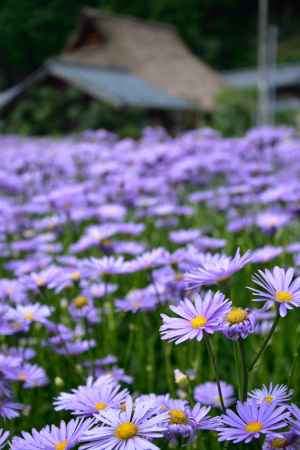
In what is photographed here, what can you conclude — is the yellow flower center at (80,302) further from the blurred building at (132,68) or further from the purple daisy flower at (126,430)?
the blurred building at (132,68)

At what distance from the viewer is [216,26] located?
104 feet

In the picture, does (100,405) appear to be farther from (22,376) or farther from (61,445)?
(22,376)

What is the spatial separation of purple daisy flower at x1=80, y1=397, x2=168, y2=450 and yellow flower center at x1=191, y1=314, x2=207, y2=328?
4.0 inches

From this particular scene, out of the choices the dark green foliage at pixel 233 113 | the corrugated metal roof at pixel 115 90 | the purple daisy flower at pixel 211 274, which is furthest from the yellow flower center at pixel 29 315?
the corrugated metal roof at pixel 115 90

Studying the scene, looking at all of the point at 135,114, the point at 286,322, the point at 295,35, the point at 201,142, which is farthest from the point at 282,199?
the point at 295,35

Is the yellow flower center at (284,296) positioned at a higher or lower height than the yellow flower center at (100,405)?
higher

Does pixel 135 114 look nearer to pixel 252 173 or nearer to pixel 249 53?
pixel 252 173

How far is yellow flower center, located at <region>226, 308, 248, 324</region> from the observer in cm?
67

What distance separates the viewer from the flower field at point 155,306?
0.66m

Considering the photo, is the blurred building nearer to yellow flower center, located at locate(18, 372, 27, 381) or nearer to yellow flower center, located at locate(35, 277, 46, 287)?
yellow flower center, located at locate(35, 277, 46, 287)

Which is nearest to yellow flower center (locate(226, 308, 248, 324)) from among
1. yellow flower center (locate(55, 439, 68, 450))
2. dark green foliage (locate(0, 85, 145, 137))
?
yellow flower center (locate(55, 439, 68, 450))

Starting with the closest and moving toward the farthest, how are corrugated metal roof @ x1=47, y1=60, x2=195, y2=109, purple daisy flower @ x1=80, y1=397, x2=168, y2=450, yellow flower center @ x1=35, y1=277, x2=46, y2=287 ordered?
purple daisy flower @ x1=80, y1=397, x2=168, y2=450 → yellow flower center @ x1=35, y1=277, x2=46, y2=287 → corrugated metal roof @ x1=47, y1=60, x2=195, y2=109

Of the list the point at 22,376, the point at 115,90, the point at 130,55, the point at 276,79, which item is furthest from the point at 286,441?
the point at 276,79

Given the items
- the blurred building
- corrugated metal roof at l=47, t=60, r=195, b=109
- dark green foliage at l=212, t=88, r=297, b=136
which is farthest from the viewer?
the blurred building
